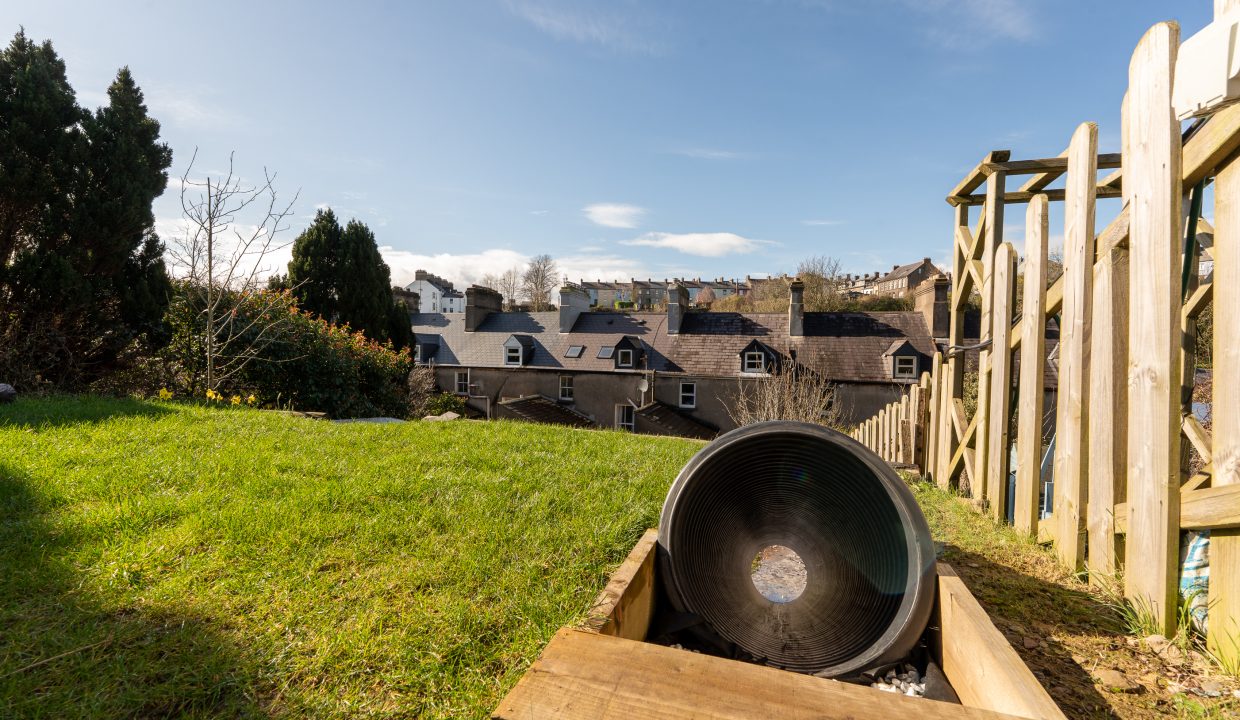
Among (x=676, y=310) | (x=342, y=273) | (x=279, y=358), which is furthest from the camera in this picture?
(x=676, y=310)

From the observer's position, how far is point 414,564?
2.50 m

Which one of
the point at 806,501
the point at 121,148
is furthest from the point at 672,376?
the point at 806,501

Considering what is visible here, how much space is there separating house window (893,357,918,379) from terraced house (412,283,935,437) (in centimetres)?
4

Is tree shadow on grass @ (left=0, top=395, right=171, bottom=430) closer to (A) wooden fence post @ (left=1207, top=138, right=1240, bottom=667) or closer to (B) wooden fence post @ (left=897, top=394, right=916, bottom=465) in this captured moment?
(A) wooden fence post @ (left=1207, top=138, right=1240, bottom=667)

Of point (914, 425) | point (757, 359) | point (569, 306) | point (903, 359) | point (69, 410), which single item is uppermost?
point (569, 306)

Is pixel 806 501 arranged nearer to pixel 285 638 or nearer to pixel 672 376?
pixel 285 638

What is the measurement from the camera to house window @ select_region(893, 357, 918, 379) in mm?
22031

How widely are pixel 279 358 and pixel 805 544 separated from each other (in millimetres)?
9476

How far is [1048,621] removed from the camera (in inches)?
83.8

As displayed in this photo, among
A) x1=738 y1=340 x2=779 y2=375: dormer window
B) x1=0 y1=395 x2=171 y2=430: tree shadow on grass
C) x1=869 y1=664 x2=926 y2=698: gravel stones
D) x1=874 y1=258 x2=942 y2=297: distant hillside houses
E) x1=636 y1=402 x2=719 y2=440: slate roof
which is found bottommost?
x1=636 y1=402 x2=719 y2=440: slate roof

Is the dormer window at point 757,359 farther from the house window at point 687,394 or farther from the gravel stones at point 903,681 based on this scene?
the gravel stones at point 903,681

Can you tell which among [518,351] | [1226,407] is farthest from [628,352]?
[1226,407]

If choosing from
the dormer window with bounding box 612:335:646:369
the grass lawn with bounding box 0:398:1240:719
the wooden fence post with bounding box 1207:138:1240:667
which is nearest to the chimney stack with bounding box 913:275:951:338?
the dormer window with bounding box 612:335:646:369

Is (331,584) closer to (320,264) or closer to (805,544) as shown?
(805,544)
